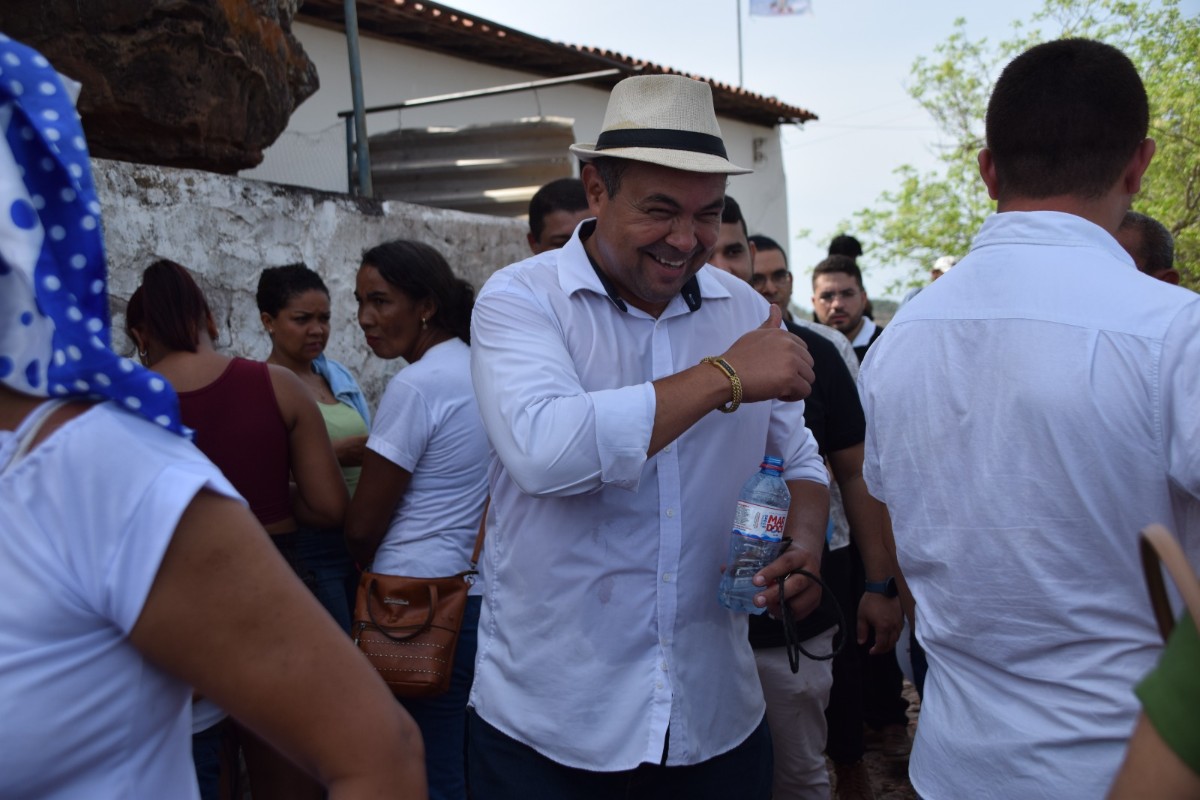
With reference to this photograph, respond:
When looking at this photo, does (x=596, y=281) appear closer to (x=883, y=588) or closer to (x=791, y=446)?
(x=791, y=446)

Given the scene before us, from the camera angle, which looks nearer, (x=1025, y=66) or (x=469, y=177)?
(x=1025, y=66)

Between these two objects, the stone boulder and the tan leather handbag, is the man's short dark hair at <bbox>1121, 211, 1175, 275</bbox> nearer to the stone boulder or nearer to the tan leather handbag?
the tan leather handbag

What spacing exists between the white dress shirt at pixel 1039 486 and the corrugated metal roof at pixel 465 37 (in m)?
7.38

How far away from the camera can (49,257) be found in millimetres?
1056

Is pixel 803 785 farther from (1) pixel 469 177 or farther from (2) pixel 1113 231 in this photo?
(1) pixel 469 177

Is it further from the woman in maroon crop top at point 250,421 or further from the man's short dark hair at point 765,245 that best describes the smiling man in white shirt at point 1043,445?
the man's short dark hair at point 765,245

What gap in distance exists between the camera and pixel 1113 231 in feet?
6.42

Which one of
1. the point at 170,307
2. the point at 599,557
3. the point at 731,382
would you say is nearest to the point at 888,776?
the point at 599,557

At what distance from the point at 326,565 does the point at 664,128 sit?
2032 millimetres

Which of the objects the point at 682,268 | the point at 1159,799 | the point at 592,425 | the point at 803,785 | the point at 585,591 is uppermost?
the point at 682,268

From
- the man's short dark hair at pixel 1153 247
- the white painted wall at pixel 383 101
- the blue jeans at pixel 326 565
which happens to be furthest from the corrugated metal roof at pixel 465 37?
the blue jeans at pixel 326 565

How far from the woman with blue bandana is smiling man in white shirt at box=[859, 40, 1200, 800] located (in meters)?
1.16

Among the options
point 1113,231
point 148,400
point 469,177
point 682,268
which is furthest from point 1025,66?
point 469,177

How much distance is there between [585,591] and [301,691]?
1087 mm
